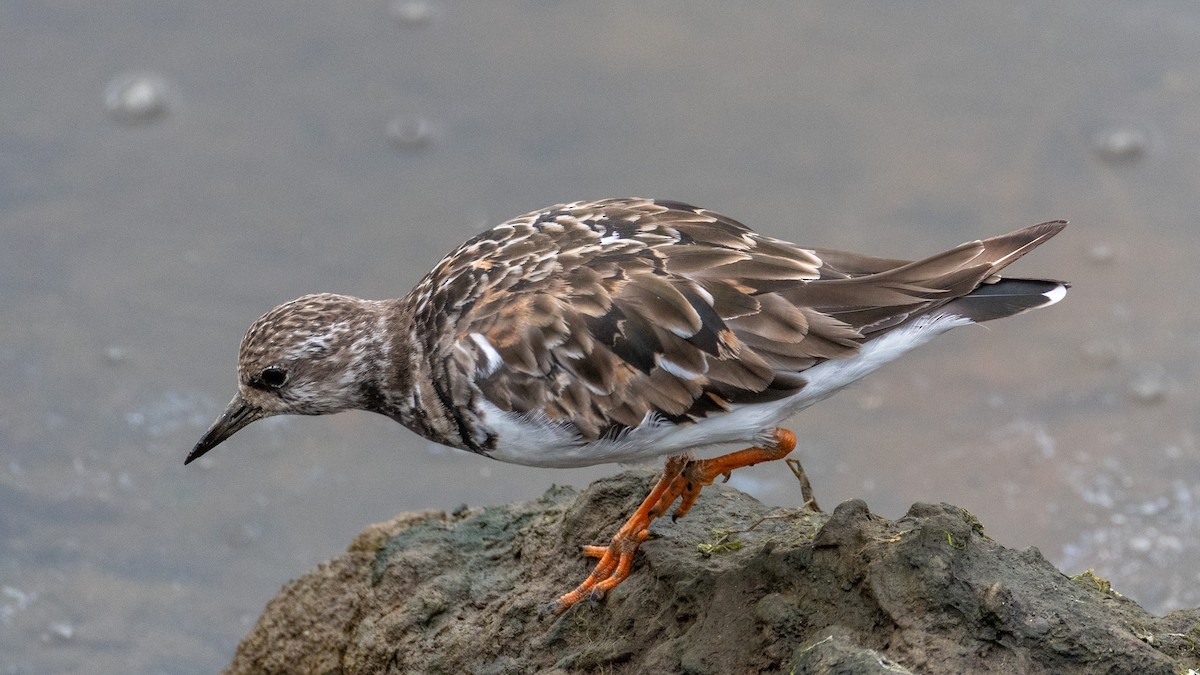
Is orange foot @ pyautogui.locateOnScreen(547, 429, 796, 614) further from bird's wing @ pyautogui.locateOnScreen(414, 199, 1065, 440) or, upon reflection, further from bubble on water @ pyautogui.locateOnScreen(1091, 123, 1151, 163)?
bubble on water @ pyautogui.locateOnScreen(1091, 123, 1151, 163)

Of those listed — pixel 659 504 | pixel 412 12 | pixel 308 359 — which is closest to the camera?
pixel 659 504

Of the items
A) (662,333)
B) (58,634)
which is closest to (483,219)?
(58,634)

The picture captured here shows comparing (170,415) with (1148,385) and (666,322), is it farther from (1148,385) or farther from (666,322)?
(1148,385)

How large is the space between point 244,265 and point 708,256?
13.8 feet

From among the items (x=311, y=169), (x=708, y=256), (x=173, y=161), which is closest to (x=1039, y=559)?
(x=708, y=256)

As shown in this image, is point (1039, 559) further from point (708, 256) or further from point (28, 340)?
point (28, 340)

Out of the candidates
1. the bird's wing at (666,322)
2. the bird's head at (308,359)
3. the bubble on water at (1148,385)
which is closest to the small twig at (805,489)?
the bird's wing at (666,322)

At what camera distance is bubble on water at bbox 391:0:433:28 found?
901cm

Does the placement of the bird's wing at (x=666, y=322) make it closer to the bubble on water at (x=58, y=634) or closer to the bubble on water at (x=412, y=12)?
the bubble on water at (x=58, y=634)

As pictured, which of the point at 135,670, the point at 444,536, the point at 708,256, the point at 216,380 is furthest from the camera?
the point at 216,380

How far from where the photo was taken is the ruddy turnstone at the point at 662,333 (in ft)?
13.9

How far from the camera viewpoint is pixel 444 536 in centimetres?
496

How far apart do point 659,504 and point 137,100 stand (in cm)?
558

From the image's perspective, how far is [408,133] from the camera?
27.7ft
